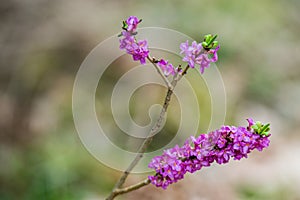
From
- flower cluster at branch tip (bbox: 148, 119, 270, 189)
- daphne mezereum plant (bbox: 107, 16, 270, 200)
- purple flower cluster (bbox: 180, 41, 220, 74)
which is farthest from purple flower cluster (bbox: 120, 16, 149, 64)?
flower cluster at branch tip (bbox: 148, 119, 270, 189)

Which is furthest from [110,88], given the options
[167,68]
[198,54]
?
[198,54]

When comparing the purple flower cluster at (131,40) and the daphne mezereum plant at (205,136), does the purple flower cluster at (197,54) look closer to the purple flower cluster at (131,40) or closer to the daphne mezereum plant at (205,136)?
the daphne mezereum plant at (205,136)

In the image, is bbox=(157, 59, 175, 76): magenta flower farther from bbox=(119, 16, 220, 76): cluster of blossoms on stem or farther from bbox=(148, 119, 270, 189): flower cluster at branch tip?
bbox=(148, 119, 270, 189): flower cluster at branch tip

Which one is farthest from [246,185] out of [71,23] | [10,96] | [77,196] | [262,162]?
[71,23]

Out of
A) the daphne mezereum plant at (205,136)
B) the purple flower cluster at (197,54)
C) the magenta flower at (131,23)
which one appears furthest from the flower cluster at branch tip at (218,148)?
the magenta flower at (131,23)

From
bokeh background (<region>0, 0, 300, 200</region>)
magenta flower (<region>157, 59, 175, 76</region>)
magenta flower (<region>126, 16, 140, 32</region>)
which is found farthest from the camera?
bokeh background (<region>0, 0, 300, 200</region>)
